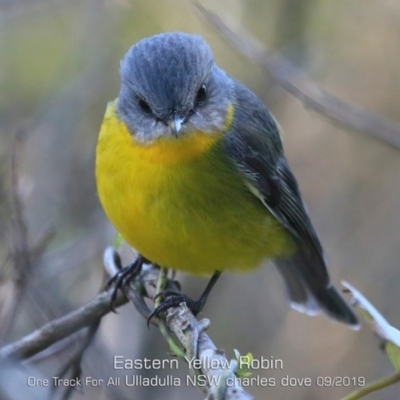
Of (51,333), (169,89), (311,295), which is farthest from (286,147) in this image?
(51,333)

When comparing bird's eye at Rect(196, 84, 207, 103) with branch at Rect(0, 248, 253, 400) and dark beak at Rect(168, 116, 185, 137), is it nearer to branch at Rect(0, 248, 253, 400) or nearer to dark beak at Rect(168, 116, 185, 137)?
dark beak at Rect(168, 116, 185, 137)

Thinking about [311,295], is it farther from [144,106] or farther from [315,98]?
[144,106]

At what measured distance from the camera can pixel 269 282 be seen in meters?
6.34

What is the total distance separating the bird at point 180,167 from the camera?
3.66 meters

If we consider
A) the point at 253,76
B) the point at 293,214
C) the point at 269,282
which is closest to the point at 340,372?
the point at 269,282

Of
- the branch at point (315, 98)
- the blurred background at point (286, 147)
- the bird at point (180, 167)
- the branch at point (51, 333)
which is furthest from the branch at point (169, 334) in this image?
the branch at point (315, 98)

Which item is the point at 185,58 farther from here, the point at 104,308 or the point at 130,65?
the point at 104,308

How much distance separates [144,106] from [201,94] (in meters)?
0.29

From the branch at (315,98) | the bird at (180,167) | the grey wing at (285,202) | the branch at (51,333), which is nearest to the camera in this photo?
the branch at (51,333)

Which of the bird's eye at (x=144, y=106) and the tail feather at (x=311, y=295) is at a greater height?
the bird's eye at (x=144, y=106)

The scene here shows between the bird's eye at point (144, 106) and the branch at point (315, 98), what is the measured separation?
3.79ft

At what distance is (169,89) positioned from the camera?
3598mm

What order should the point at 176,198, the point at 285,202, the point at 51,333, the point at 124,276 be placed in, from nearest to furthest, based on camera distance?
the point at 51,333
the point at 176,198
the point at 124,276
the point at 285,202

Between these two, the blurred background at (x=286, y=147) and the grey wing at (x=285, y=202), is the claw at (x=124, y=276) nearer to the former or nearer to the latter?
the blurred background at (x=286, y=147)
